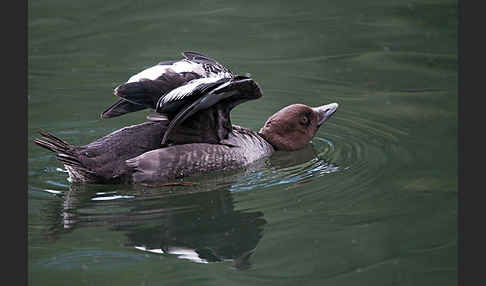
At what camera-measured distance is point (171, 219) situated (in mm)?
6254

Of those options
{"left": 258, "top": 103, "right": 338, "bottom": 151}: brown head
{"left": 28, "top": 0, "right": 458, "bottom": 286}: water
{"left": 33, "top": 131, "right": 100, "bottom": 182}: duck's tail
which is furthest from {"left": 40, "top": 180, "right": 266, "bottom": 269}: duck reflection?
{"left": 258, "top": 103, "right": 338, "bottom": 151}: brown head

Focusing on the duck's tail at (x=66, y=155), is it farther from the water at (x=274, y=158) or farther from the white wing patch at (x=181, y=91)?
the white wing patch at (x=181, y=91)

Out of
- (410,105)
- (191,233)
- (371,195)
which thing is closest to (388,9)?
(410,105)

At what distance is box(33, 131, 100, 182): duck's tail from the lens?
672cm

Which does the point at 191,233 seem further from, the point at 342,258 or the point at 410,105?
the point at 410,105

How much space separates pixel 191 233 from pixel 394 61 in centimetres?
501

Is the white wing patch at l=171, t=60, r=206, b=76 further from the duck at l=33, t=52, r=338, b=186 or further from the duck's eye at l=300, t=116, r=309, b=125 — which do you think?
the duck's eye at l=300, t=116, r=309, b=125

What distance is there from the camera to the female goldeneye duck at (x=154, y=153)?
6844 millimetres

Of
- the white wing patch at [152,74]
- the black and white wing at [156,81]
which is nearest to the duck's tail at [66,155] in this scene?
the black and white wing at [156,81]

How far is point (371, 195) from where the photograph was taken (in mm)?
6680

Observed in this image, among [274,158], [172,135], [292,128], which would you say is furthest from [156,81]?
[292,128]

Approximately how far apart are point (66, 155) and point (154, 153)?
72cm

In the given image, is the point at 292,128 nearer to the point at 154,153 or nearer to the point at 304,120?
the point at 304,120

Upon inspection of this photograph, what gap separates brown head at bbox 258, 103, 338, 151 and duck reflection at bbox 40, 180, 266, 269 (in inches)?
50.2
